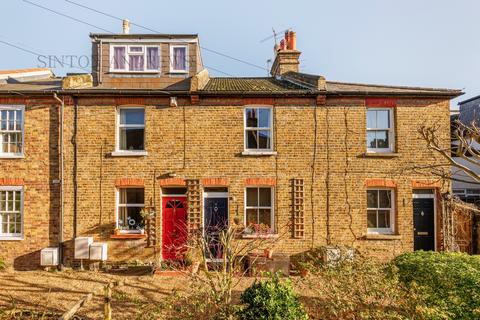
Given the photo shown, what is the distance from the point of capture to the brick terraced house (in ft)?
41.3

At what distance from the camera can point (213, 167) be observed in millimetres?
12781

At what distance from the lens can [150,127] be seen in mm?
12898

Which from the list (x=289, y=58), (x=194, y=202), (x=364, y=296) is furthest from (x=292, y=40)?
(x=364, y=296)

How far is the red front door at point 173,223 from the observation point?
41.8 ft

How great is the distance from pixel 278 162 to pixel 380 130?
412 centimetres

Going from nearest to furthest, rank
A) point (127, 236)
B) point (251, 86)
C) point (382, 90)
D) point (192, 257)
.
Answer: point (192, 257) → point (127, 236) → point (382, 90) → point (251, 86)

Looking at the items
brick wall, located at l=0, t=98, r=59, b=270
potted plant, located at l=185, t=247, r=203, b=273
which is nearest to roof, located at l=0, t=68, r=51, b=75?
brick wall, located at l=0, t=98, r=59, b=270

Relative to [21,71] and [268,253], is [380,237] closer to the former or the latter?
[268,253]

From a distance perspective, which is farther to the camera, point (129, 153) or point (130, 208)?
point (130, 208)

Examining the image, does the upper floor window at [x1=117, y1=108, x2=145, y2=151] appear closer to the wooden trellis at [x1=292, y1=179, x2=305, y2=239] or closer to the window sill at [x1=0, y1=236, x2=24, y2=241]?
the window sill at [x1=0, y1=236, x2=24, y2=241]

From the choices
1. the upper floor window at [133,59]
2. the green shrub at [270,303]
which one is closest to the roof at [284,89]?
the upper floor window at [133,59]

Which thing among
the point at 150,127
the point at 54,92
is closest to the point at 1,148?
the point at 54,92

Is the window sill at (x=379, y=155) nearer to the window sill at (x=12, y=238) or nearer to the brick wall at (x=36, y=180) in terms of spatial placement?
the brick wall at (x=36, y=180)

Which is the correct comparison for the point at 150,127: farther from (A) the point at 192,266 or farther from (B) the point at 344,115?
(B) the point at 344,115
